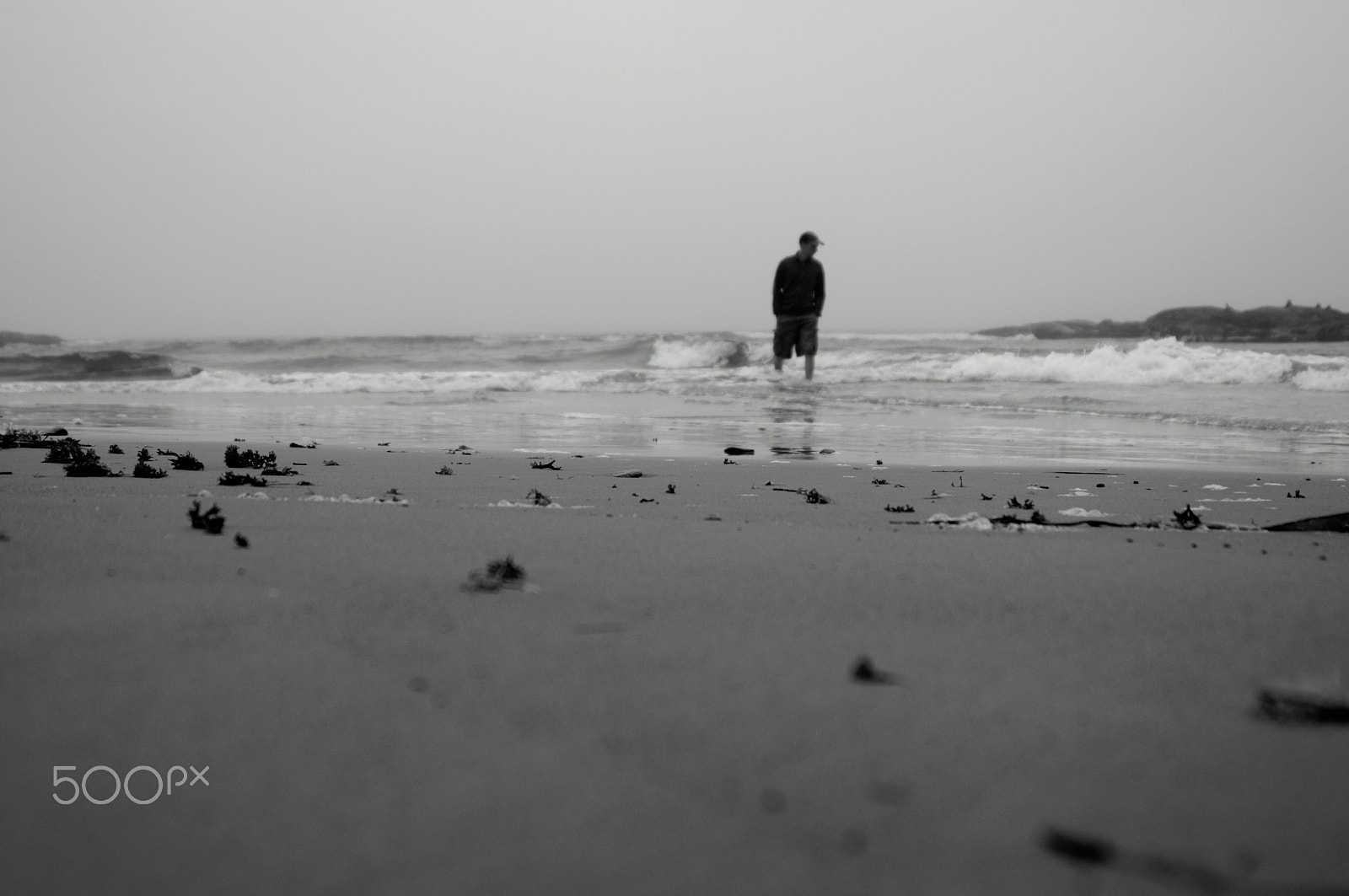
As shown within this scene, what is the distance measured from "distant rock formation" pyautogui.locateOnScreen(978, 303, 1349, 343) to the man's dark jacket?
16.9m

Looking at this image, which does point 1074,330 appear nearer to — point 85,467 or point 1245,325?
point 1245,325

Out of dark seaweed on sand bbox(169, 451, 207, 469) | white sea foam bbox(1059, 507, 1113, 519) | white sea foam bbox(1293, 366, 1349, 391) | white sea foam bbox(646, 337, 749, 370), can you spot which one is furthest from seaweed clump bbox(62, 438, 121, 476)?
white sea foam bbox(646, 337, 749, 370)

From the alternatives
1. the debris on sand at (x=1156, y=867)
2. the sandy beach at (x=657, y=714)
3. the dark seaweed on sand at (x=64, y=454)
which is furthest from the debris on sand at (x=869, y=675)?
the dark seaweed on sand at (x=64, y=454)

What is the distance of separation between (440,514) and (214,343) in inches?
1207

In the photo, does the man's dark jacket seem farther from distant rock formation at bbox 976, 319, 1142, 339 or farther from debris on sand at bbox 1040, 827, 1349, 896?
distant rock formation at bbox 976, 319, 1142, 339

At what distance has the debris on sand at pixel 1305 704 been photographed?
1.13 meters

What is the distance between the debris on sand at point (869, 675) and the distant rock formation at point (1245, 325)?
2666 cm

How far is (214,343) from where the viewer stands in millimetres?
29750

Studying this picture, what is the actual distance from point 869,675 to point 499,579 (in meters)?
0.73

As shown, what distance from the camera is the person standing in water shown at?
1227 centimetres

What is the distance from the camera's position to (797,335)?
12.7 metres

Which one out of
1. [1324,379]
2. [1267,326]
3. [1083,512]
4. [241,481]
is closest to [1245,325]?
[1267,326]

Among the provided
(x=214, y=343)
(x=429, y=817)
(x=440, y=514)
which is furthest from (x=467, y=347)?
(x=429, y=817)

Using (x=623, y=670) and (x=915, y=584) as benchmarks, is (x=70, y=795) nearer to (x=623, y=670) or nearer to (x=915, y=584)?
(x=623, y=670)
